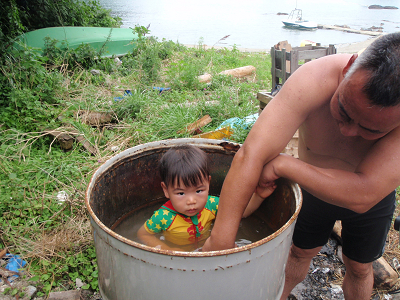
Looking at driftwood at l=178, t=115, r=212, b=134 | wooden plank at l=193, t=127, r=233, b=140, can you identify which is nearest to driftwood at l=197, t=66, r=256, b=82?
driftwood at l=178, t=115, r=212, b=134

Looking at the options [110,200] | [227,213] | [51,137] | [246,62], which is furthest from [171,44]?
[227,213]

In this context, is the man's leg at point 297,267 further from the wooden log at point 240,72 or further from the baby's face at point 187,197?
the wooden log at point 240,72

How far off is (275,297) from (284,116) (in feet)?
2.56

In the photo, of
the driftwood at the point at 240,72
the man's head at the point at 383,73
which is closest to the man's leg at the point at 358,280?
the man's head at the point at 383,73

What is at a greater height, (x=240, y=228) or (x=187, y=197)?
(x=187, y=197)

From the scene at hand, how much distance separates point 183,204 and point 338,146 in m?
0.94

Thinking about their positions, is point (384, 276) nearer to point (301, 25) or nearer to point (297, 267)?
point (297, 267)

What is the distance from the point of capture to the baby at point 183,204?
182cm

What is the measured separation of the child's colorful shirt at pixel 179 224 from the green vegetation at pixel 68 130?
57cm

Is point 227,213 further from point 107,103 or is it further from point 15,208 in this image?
point 107,103

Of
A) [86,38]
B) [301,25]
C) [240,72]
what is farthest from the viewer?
[301,25]

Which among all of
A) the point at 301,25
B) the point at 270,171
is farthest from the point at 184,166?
the point at 301,25

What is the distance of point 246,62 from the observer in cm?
815

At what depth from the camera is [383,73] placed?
927 mm
